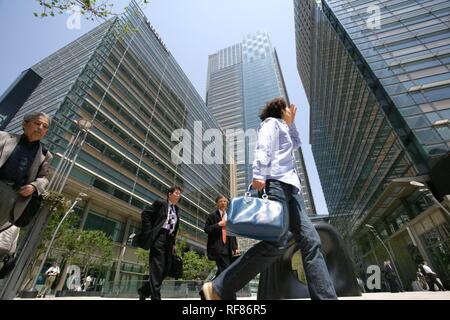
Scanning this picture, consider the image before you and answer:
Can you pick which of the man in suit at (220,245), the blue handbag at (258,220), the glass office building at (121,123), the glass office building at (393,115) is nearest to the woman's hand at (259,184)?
the blue handbag at (258,220)

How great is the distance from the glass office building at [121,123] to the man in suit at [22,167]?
11.1 m

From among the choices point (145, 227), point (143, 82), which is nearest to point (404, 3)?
point (145, 227)

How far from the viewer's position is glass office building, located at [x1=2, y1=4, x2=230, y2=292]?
24000mm

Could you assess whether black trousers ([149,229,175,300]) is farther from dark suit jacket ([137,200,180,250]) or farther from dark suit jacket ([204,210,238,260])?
dark suit jacket ([204,210,238,260])

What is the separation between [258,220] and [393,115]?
20142 millimetres

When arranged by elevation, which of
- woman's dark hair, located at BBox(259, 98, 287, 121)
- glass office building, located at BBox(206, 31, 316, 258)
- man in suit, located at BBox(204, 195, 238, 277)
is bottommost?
man in suit, located at BBox(204, 195, 238, 277)

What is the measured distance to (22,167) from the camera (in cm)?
239

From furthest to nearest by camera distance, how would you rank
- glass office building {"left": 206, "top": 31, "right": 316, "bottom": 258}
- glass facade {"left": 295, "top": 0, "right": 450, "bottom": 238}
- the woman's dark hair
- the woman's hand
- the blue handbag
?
glass office building {"left": 206, "top": 31, "right": 316, "bottom": 258}
glass facade {"left": 295, "top": 0, "right": 450, "bottom": 238}
the woman's dark hair
the woman's hand
the blue handbag

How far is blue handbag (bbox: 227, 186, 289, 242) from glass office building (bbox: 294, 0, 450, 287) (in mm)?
16313

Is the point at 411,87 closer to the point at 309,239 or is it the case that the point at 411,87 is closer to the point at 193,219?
the point at 309,239

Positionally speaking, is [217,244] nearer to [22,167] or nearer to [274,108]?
[274,108]

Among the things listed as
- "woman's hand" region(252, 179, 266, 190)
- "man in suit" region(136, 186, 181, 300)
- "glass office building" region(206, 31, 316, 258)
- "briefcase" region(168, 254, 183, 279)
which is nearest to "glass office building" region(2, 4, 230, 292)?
"briefcase" region(168, 254, 183, 279)

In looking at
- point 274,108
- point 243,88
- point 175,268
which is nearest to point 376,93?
point 274,108
